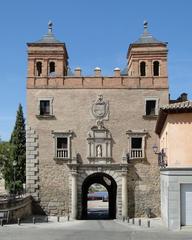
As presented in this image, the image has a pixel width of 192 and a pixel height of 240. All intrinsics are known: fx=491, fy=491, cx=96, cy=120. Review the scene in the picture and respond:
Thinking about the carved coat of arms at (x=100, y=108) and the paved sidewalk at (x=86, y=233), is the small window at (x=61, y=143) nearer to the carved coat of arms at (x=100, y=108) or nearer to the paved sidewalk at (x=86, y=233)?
the carved coat of arms at (x=100, y=108)

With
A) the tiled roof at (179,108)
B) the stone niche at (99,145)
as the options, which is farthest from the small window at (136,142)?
the tiled roof at (179,108)

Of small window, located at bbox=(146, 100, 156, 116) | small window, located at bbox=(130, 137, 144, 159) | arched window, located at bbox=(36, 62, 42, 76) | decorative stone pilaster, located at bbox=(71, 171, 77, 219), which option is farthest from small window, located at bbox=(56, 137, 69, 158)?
small window, located at bbox=(146, 100, 156, 116)

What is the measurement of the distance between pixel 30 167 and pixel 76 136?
4.05m

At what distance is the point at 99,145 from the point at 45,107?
493 cm

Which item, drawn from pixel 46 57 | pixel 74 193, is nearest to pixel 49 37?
pixel 46 57

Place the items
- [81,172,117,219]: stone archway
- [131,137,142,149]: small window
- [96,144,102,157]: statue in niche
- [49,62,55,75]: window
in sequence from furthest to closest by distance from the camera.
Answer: [81,172,117,219]: stone archway
[49,62,55,75]: window
[131,137,142,149]: small window
[96,144,102,157]: statue in niche

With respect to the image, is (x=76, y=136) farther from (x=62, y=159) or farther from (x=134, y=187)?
(x=134, y=187)

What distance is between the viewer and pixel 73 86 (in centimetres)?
3653

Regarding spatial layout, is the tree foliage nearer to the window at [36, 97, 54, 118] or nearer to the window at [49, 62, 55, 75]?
the window at [36, 97, 54, 118]

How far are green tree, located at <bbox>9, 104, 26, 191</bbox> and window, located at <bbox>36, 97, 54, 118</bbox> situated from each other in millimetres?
18512

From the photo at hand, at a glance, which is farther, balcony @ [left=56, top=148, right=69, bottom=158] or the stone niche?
balcony @ [left=56, top=148, right=69, bottom=158]

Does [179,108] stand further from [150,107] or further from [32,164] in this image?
[32,164]

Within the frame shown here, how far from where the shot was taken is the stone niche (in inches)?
1411

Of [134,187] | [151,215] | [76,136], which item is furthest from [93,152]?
[151,215]
